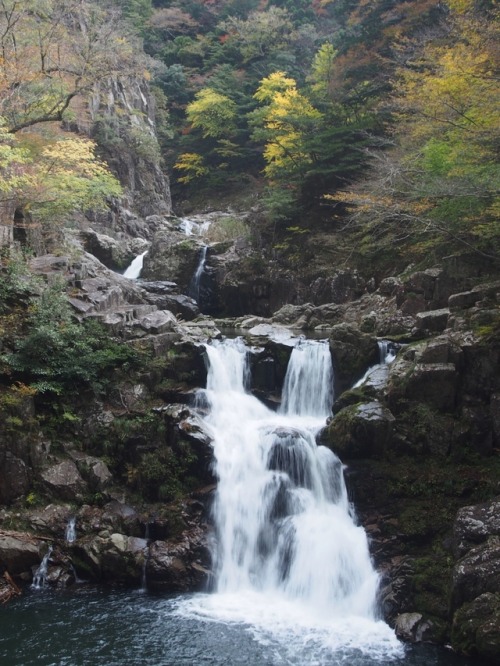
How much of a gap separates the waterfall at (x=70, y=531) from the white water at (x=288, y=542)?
9.75 ft

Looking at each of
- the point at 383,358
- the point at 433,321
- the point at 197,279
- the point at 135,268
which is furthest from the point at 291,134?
the point at 383,358

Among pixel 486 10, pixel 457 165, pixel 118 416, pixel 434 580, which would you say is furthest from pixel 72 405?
pixel 486 10

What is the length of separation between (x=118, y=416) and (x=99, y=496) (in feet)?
7.06

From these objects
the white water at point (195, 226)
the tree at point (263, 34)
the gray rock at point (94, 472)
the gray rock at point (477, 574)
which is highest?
the tree at point (263, 34)

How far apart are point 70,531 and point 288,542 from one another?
16.0 feet

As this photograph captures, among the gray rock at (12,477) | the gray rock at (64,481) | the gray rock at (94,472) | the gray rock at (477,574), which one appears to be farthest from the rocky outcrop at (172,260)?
the gray rock at (477,574)

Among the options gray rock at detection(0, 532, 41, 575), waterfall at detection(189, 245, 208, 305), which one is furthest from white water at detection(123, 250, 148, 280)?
gray rock at detection(0, 532, 41, 575)

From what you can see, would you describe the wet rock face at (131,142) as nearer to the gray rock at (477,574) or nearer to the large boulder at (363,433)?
the large boulder at (363,433)

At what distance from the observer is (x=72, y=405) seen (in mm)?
13469

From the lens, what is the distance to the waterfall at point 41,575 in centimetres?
1058

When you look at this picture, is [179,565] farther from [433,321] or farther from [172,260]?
[172,260]

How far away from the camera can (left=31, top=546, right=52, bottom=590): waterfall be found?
10.6 metres

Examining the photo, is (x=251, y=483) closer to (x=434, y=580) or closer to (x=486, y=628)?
(x=434, y=580)

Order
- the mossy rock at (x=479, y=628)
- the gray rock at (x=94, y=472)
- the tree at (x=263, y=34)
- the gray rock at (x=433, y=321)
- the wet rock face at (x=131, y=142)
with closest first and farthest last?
1. the mossy rock at (x=479, y=628)
2. the gray rock at (x=94, y=472)
3. the gray rock at (x=433, y=321)
4. the wet rock face at (x=131, y=142)
5. the tree at (x=263, y=34)
